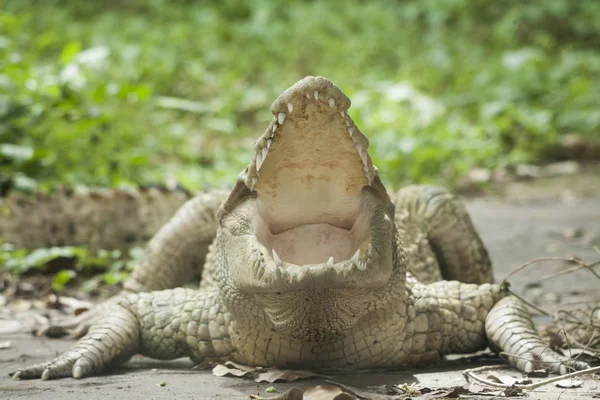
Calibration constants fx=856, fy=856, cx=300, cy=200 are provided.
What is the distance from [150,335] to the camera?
3994mm

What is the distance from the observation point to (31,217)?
6.39 meters

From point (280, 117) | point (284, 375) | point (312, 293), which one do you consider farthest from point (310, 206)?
point (284, 375)

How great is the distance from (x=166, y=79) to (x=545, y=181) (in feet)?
17.1

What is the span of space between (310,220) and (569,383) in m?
1.14

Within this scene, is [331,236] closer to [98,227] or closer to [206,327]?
[206,327]

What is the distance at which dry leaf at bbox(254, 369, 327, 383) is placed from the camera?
10.8 ft

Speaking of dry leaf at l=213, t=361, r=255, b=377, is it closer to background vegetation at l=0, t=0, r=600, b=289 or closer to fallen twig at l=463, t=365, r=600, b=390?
fallen twig at l=463, t=365, r=600, b=390

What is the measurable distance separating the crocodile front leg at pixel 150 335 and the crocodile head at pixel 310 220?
1.42ft

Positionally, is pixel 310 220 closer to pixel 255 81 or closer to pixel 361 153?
pixel 361 153

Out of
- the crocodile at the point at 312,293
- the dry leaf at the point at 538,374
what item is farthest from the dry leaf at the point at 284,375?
the dry leaf at the point at 538,374

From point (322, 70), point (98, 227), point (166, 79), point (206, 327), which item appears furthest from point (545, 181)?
point (206, 327)

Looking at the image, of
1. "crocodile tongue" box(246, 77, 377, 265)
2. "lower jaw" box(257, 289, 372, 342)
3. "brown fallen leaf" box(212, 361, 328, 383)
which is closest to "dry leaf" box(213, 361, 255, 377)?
"brown fallen leaf" box(212, 361, 328, 383)

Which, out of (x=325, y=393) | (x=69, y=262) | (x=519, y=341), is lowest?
(x=325, y=393)

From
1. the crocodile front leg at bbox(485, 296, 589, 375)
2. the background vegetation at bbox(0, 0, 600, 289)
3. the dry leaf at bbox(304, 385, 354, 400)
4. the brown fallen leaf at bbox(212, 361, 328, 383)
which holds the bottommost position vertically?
the dry leaf at bbox(304, 385, 354, 400)
